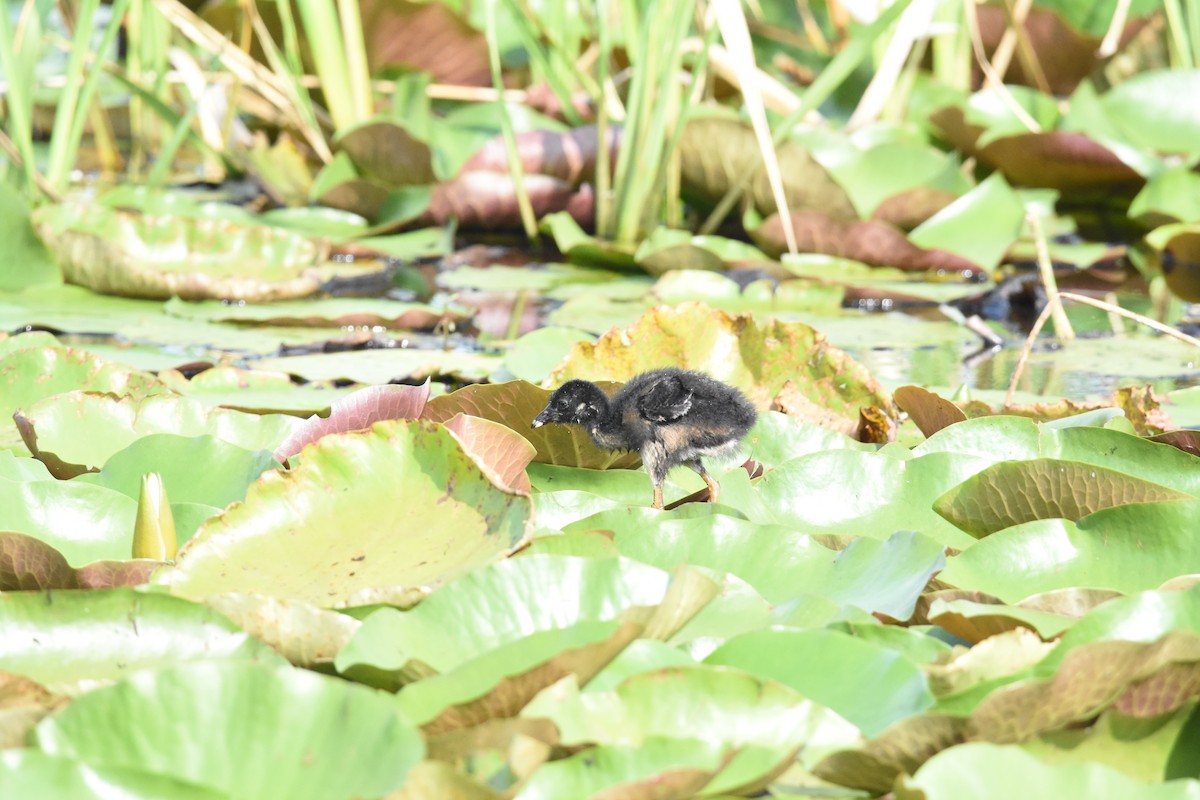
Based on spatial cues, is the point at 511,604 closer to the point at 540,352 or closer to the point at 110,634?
the point at 110,634

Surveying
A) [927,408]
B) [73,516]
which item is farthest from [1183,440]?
[73,516]

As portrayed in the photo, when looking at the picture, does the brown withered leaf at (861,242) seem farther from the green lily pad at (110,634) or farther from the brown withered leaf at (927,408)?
the green lily pad at (110,634)

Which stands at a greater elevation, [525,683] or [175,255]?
[525,683]

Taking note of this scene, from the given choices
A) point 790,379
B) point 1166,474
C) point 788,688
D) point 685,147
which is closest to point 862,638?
point 788,688

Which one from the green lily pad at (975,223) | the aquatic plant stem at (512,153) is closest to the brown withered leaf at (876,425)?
the green lily pad at (975,223)

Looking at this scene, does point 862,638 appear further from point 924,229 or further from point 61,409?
point 924,229
